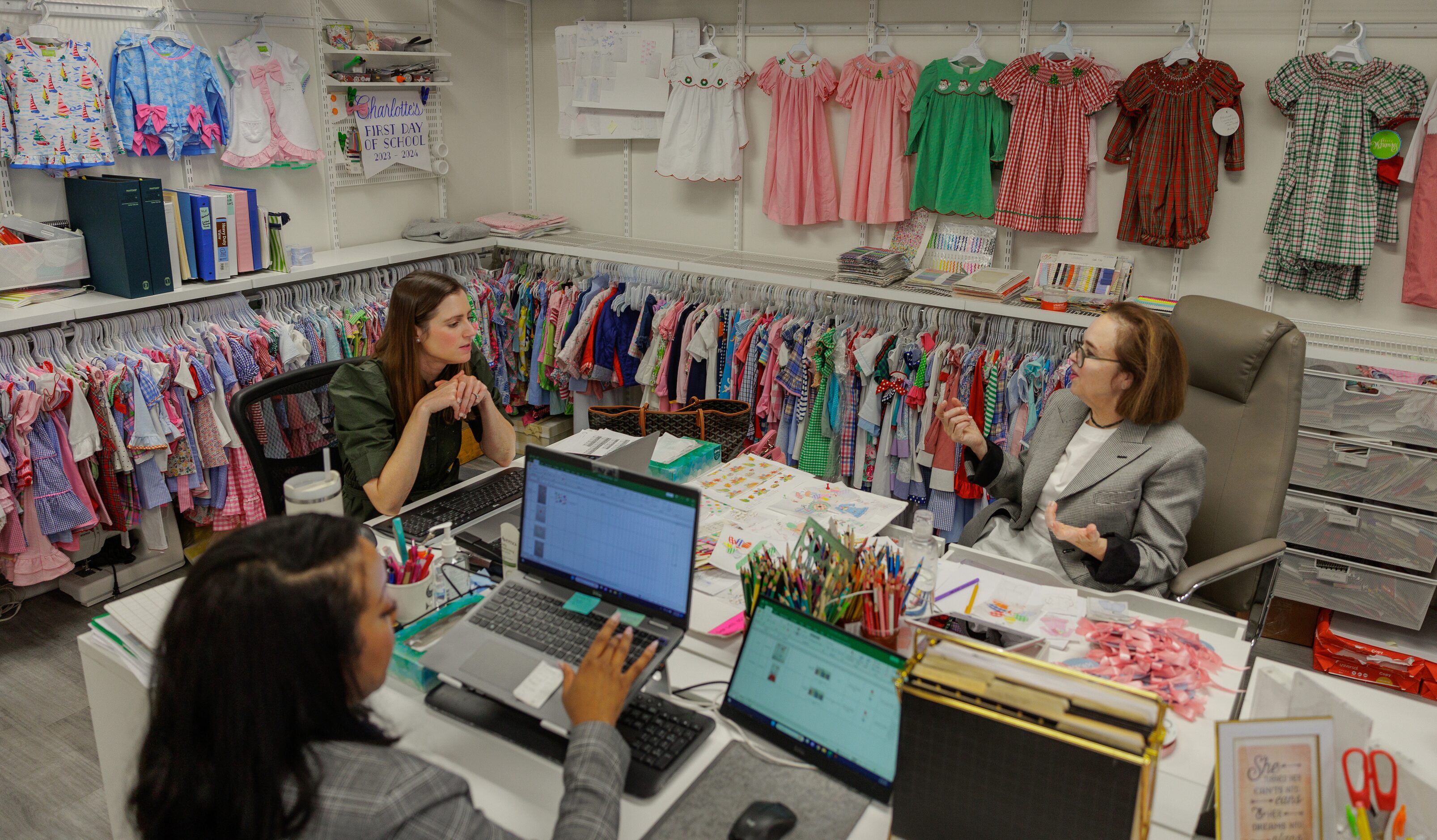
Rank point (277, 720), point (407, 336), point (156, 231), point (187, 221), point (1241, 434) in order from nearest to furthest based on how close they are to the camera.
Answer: point (277, 720) < point (1241, 434) < point (407, 336) < point (156, 231) < point (187, 221)

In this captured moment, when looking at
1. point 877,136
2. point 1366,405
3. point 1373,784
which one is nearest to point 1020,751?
point 1373,784

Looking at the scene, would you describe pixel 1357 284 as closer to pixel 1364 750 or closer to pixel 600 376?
pixel 1364 750

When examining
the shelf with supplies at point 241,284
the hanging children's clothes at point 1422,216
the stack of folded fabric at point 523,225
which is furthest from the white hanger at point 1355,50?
the shelf with supplies at point 241,284

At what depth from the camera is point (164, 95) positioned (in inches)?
142

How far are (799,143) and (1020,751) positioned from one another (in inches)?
136

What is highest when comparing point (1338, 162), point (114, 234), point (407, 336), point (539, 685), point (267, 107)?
point (267, 107)

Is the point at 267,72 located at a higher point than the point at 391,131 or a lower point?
higher

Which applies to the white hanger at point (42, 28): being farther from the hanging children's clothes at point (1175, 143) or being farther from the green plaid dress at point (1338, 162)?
the green plaid dress at point (1338, 162)

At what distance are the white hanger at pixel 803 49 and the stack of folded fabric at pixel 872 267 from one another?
0.93m

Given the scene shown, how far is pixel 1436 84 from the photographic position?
318cm

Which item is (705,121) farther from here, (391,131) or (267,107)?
(267,107)

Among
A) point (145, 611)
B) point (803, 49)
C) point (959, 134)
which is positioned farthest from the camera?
point (803, 49)

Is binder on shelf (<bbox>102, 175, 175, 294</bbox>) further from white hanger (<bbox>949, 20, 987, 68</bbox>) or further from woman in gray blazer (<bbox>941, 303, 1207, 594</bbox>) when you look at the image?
white hanger (<bbox>949, 20, 987, 68</bbox>)

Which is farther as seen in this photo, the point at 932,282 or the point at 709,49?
the point at 709,49
